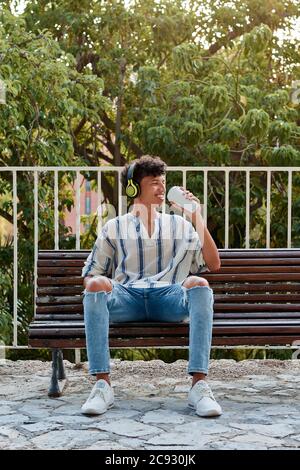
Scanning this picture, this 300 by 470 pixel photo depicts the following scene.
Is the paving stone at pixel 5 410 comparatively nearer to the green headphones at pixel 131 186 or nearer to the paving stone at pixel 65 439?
the paving stone at pixel 65 439

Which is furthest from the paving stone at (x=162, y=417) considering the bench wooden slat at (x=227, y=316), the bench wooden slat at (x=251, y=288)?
the bench wooden slat at (x=251, y=288)

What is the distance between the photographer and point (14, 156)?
6.70 m

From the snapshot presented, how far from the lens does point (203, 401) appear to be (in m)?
3.90

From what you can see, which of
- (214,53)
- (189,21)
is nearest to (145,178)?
(189,21)

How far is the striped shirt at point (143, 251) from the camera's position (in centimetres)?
421

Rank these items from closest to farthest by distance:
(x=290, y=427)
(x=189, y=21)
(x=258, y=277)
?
(x=290, y=427)
(x=258, y=277)
(x=189, y=21)

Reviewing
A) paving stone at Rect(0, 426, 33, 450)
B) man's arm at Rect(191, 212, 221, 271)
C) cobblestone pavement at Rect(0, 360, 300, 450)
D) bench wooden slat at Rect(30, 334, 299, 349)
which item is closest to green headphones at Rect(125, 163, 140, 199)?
man's arm at Rect(191, 212, 221, 271)

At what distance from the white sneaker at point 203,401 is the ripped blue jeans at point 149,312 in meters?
0.08

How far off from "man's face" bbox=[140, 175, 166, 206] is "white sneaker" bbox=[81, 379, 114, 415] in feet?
2.99

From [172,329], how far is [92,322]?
1.27 feet

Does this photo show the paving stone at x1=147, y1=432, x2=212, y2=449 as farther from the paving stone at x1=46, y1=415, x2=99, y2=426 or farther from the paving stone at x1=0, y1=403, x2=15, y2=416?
Result: the paving stone at x1=0, y1=403, x2=15, y2=416

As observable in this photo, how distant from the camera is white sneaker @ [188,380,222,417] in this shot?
385cm

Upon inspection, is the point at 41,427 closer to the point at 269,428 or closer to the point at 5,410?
the point at 5,410
